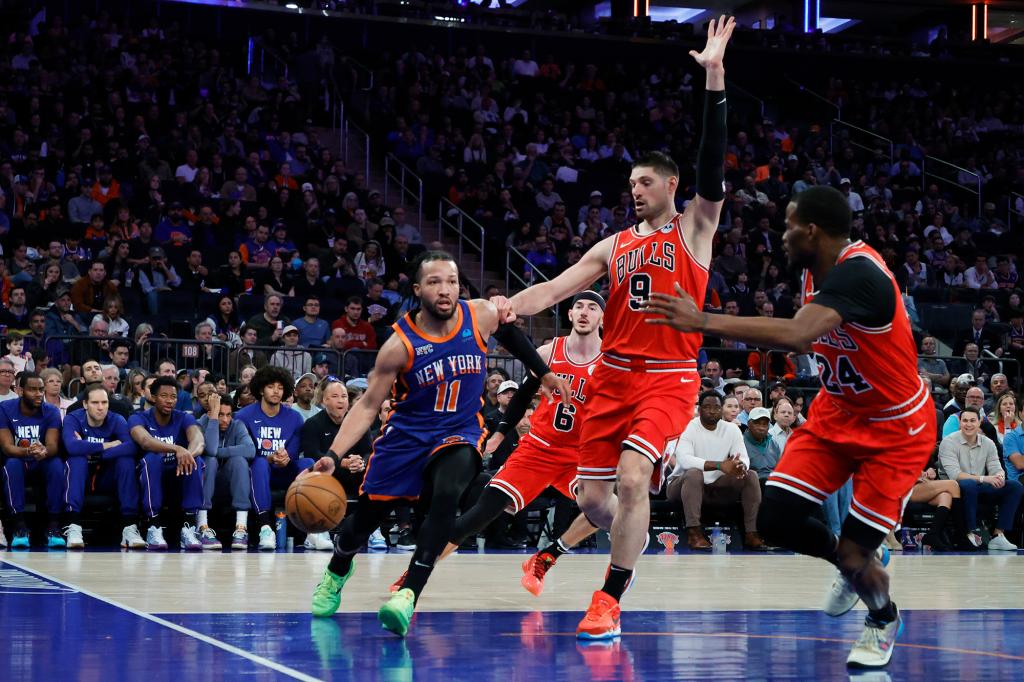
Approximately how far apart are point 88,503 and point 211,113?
33.2ft

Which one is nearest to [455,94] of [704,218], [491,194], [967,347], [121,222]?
[491,194]

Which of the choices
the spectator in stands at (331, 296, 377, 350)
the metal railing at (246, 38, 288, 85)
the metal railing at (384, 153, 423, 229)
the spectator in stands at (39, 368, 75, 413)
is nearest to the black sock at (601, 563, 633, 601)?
the spectator in stands at (39, 368, 75, 413)

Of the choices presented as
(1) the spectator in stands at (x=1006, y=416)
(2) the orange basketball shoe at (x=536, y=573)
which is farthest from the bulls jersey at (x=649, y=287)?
(1) the spectator in stands at (x=1006, y=416)

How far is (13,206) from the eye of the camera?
17.2m

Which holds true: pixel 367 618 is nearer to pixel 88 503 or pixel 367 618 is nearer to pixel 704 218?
pixel 704 218

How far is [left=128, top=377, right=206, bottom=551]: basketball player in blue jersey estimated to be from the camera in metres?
11.6

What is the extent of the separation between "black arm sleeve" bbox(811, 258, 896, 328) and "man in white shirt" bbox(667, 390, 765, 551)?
7.56 m

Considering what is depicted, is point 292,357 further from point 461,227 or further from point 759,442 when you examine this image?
point 461,227

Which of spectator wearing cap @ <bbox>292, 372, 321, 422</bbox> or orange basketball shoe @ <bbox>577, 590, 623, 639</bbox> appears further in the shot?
spectator wearing cap @ <bbox>292, 372, 321, 422</bbox>

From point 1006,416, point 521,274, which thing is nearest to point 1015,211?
point 521,274

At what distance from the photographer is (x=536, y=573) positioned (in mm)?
7977

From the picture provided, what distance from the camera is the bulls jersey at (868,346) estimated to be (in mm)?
5168

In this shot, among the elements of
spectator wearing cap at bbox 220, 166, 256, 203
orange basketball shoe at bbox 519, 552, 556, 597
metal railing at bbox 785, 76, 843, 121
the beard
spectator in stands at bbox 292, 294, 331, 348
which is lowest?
orange basketball shoe at bbox 519, 552, 556, 597

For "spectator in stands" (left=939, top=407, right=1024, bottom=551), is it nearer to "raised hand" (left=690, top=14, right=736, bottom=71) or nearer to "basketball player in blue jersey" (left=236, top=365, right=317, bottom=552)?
"basketball player in blue jersey" (left=236, top=365, right=317, bottom=552)
